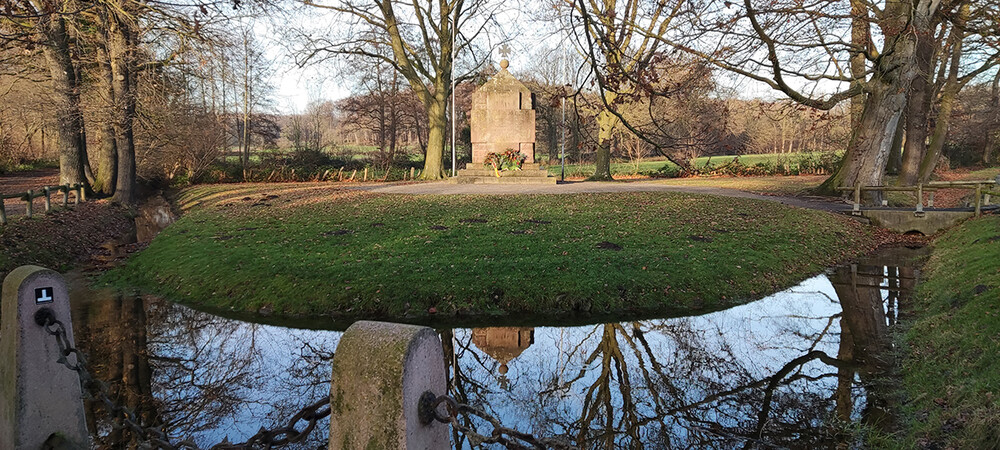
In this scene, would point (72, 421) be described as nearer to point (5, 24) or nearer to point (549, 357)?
point (549, 357)

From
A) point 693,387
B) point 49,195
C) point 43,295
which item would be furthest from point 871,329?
point 49,195

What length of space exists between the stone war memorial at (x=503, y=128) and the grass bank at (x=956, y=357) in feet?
59.0

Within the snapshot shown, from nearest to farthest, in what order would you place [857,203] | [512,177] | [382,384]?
[382,384], [857,203], [512,177]

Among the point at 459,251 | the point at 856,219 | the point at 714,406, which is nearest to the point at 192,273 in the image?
the point at 459,251

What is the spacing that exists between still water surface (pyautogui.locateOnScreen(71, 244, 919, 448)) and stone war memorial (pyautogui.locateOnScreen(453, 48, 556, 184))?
1752 cm

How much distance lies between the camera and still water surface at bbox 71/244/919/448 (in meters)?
5.85

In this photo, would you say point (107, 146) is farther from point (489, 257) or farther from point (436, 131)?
point (489, 257)

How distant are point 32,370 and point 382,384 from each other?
254cm

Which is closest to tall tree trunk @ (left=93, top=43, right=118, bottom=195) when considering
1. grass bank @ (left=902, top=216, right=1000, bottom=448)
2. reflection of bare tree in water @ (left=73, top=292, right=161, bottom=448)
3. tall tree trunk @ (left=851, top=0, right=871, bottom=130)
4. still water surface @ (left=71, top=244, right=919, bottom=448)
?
reflection of bare tree in water @ (left=73, top=292, right=161, bottom=448)

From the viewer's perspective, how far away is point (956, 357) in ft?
21.6

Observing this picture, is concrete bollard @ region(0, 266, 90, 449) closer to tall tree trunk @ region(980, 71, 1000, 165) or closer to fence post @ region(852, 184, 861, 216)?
fence post @ region(852, 184, 861, 216)

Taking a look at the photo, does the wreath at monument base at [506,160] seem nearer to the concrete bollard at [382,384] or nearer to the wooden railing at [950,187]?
the wooden railing at [950,187]

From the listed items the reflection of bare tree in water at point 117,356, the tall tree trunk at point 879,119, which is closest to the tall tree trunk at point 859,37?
the tall tree trunk at point 879,119

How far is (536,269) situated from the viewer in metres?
10.9
